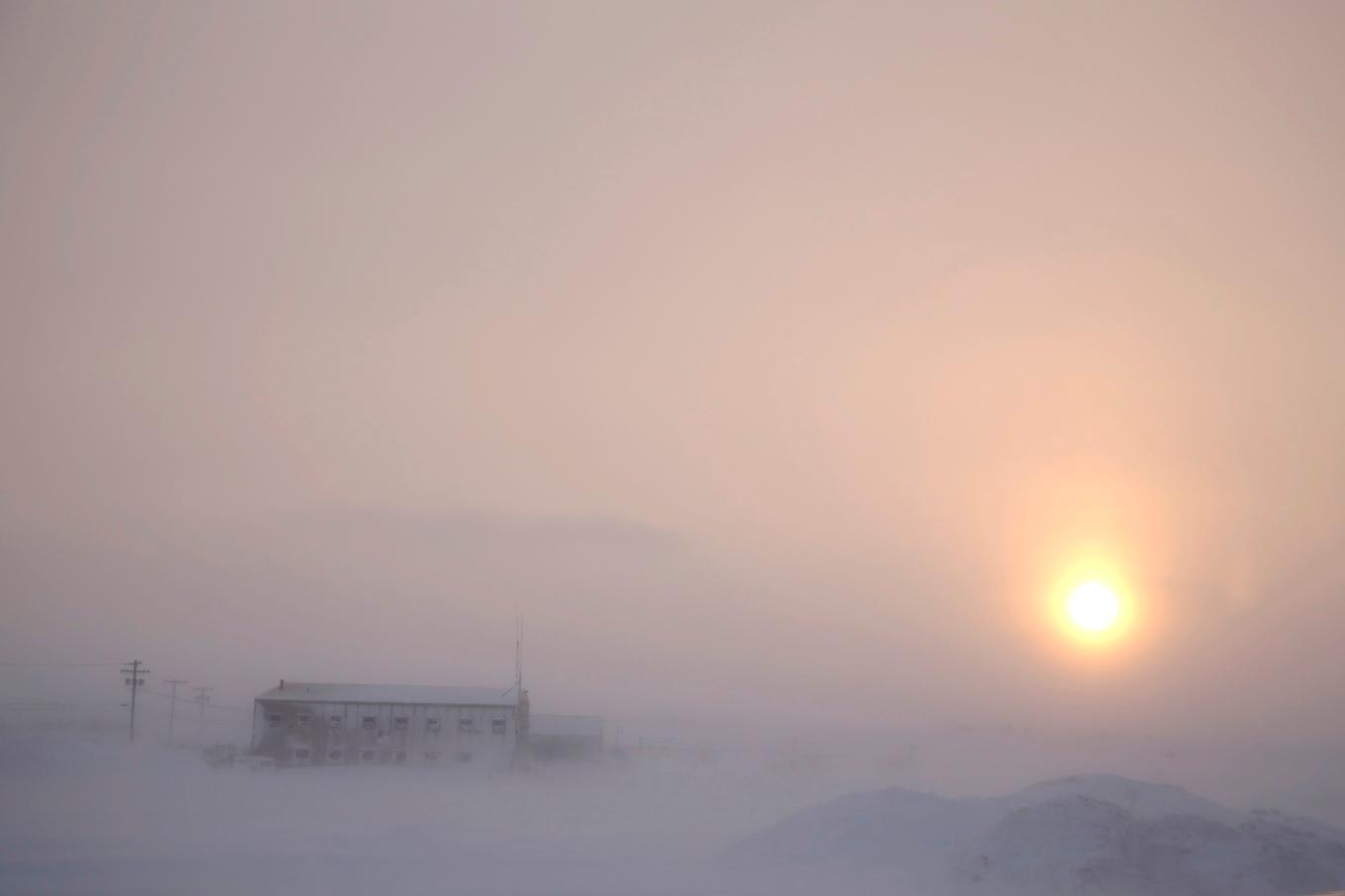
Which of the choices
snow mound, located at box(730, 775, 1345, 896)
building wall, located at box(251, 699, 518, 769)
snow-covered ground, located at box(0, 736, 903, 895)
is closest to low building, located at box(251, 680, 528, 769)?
building wall, located at box(251, 699, 518, 769)

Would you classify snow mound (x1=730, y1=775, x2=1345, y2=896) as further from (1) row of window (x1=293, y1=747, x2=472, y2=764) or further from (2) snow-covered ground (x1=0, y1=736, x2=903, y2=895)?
(1) row of window (x1=293, y1=747, x2=472, y2=764)

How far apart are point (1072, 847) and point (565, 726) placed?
27.9 meters

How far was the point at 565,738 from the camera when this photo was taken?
156 feet

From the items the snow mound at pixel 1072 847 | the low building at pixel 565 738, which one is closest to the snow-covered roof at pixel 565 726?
the low building at pixel 565 738

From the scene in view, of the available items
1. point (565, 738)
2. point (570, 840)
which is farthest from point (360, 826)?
point (565, 738)

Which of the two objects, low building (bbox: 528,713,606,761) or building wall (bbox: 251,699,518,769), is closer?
building wall (bbox: 251,699,518,769)

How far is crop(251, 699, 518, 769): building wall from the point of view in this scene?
1750 inches

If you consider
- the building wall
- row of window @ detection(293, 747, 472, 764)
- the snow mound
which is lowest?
the snow mound

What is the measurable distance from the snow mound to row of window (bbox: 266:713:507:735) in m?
19.5

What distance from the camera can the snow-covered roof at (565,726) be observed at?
4775cm

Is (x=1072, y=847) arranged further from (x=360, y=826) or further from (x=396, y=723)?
(x=396, y=723)

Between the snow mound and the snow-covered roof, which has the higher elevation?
the snow-covered roof

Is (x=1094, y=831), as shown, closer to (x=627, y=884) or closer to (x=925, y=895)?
(x=925, y=895)

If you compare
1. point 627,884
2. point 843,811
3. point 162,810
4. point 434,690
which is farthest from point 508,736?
point 627,884
